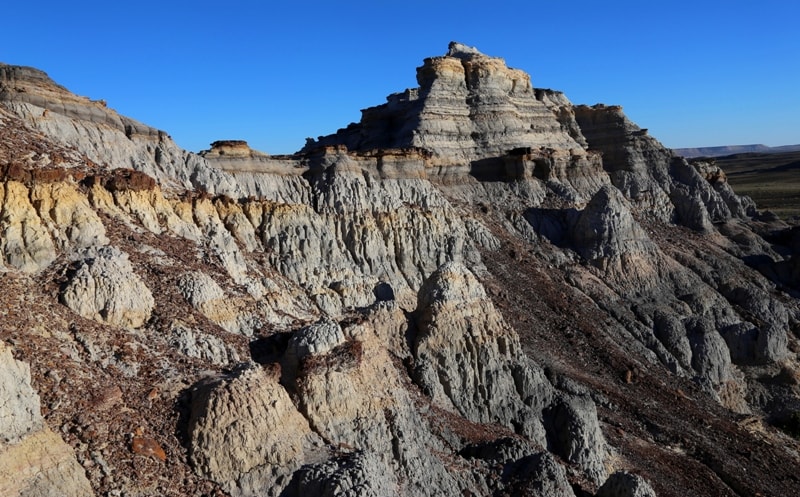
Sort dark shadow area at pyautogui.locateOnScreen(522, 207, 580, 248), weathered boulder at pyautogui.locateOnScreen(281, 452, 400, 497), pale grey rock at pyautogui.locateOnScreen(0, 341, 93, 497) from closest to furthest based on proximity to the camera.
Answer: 1. pale grey rock at pyautogui.locateOnScreen(0, 341, 93, 497)
2. weathered boulder at pyautogui.locateOnScreen(281, 452, 400, 497)
3. dark shadow area at pyautogui.locateOnScreen(522, 207, 580, 248)

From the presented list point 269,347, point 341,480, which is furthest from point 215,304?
point 341,480

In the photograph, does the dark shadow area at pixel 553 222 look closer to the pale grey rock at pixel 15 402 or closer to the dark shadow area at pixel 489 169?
the dark shadow area at pixel 489 169

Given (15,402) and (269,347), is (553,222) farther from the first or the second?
(15,402)

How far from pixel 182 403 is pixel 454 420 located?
9.39 metres

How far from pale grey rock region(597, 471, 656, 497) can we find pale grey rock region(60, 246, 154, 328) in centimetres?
1398

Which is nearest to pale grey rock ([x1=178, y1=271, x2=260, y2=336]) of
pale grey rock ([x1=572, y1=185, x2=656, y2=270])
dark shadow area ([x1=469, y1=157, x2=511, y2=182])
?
pale grey rock ([x1=572, y1=185, x2=656, y2=270])

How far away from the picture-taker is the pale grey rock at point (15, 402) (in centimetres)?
1224

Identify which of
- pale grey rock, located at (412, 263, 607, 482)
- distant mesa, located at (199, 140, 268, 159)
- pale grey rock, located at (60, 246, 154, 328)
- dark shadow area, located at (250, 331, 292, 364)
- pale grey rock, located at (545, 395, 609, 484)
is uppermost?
distant mesa, located at (199, 140, 268, 159)

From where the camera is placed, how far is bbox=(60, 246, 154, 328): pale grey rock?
17.0 m

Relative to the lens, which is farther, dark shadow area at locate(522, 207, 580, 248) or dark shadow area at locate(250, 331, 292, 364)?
dark shadow area at locate(522, 207, 580, 248)

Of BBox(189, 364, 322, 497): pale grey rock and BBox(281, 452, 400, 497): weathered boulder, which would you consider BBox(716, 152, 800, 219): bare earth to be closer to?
BBox(281, 452, 400, 497): weathered boulder

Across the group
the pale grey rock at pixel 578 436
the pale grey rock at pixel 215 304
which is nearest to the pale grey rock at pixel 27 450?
the pale grey rock at pixel 215 304

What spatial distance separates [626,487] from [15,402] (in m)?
15.6

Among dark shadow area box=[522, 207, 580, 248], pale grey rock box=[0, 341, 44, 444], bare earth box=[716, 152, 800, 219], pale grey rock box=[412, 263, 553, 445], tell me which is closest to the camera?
pale grey rock box=[0, 341, 44, 444]
